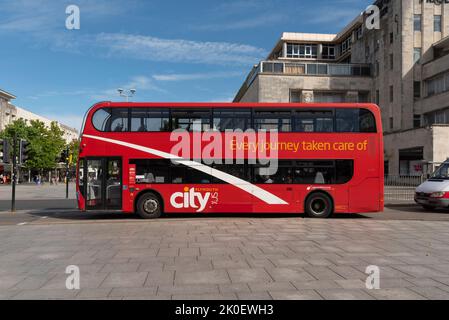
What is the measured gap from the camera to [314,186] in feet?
45.7

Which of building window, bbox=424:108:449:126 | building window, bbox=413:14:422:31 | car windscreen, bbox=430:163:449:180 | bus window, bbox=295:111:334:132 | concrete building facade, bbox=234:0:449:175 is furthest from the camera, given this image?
building window, bbox=413:14:422:31

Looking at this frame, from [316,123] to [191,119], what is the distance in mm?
4365

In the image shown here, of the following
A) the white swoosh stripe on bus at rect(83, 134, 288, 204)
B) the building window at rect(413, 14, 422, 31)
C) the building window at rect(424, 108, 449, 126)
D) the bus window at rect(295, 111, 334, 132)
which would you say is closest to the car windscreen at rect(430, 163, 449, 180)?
the bus window at rect(295, 111, 334, 132)

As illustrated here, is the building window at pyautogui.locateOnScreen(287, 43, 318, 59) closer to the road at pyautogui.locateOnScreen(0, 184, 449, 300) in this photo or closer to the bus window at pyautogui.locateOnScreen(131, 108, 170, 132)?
the bus window at pyautogui.locateOnScreen(131, 108, 170, 132)

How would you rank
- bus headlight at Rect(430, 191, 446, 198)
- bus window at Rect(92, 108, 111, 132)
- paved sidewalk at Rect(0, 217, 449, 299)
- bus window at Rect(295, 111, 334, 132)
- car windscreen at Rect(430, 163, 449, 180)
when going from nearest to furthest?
paved sidewalk at Rect(0, 217, 449, 299), bus window at Rect(92, 108, 111, 132), bus window at Rect(295, 111, 334, 132), bus headlight at Rect(430, 191, 446, 198), car windscreen at Rect(430, 163, 449, 180)

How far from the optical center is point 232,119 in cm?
1381

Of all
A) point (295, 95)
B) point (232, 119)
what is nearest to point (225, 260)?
point (232, 119)

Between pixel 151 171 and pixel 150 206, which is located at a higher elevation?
pixel 151 171

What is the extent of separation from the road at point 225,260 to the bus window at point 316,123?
3.42 metres

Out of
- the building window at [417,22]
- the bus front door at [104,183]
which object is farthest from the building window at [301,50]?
the bus front door at [104,183]

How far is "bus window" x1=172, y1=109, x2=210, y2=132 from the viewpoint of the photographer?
45.2 feet

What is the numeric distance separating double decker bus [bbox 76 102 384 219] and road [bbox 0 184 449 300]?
65.9 inches

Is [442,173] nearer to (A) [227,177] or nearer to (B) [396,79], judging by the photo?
(A) [227,177]
